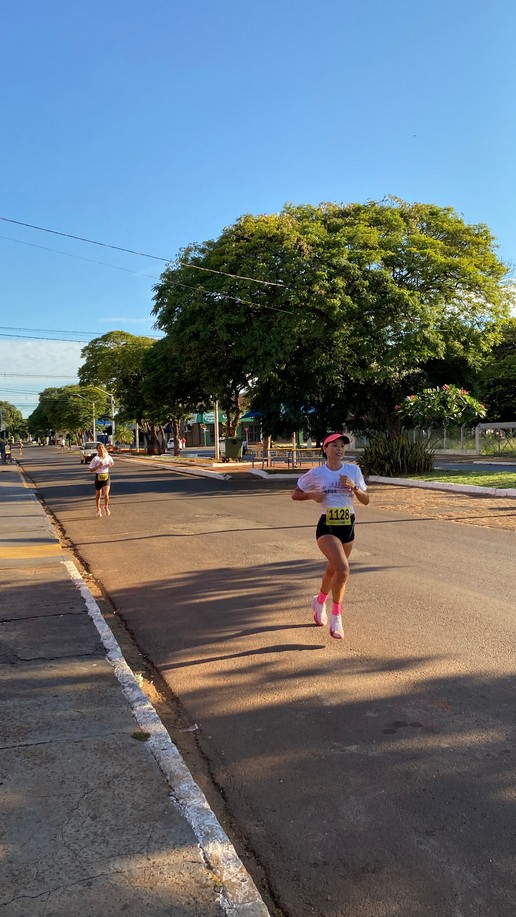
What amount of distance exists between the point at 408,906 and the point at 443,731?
1.43 metres

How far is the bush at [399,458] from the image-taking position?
22.4 m

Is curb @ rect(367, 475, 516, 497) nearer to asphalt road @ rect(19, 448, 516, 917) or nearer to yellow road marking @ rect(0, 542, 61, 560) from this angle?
asphalt road @ rect(19, 448, 516, 917)

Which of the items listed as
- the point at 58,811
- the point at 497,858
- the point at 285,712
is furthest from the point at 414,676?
the point at 58,811

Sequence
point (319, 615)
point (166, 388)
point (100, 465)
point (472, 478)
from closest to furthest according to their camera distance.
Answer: point (319, 615), point (100, 465), point (472, 478), point (166, 388)

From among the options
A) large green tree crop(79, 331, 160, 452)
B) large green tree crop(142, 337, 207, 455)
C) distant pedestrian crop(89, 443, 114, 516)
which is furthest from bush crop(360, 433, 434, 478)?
large green tree crop(79, 331, 160, 452)

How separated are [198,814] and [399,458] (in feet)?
66.3

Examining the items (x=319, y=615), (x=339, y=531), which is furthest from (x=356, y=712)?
(x=319, y=615)

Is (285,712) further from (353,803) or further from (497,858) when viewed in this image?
(497,858)

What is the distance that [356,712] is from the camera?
4.01m

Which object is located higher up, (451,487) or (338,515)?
(338,515)

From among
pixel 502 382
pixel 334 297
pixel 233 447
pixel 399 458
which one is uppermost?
pixel 334 297

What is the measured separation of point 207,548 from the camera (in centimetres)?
1005

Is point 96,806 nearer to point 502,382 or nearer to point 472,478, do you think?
point 472,478

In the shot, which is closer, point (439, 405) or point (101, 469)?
point (101, 469)
